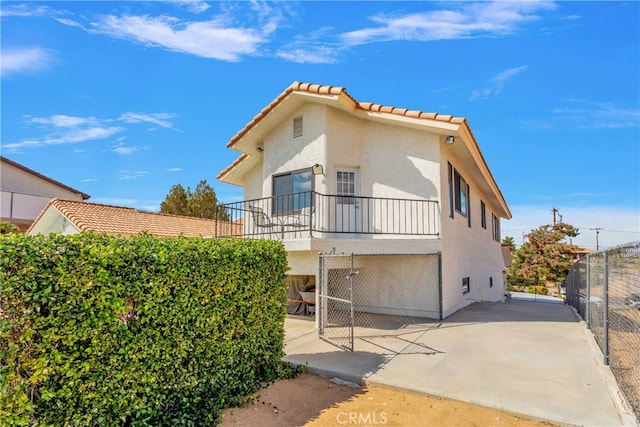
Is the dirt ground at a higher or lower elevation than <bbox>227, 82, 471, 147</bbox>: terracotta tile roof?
lower

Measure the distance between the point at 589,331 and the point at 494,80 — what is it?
7468 mm

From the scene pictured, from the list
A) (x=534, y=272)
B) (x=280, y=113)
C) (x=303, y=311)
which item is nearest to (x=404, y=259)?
(x=303, y=311)

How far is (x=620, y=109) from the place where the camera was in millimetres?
13773

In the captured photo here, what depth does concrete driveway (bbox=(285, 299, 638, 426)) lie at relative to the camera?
4152mm

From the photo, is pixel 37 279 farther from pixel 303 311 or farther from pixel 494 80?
pixel 494 80

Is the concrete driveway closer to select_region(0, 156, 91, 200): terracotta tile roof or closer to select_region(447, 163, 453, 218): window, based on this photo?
select_region(447, 163, 453, 218): window

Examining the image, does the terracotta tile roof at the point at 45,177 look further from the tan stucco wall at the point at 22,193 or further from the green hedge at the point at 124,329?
the green hedge at the point at 124,329

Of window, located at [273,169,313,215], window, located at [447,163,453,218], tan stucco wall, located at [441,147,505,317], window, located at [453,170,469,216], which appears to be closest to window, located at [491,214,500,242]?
tan stucco wall, located at [441,147,505,317]

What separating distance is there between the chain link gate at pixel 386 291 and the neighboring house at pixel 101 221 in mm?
5668

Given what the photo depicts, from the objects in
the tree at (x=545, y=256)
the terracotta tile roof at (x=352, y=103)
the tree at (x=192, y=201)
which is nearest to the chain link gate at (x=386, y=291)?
the terracotta tile roof at (x=352, y=103)

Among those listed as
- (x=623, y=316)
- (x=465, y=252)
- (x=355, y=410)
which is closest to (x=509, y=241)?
(x=465, y=252)

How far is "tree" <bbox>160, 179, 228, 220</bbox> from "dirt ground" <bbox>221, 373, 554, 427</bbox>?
22443 millimetres

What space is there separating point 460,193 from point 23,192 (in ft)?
78.5

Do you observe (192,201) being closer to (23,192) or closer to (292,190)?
(23,192)
